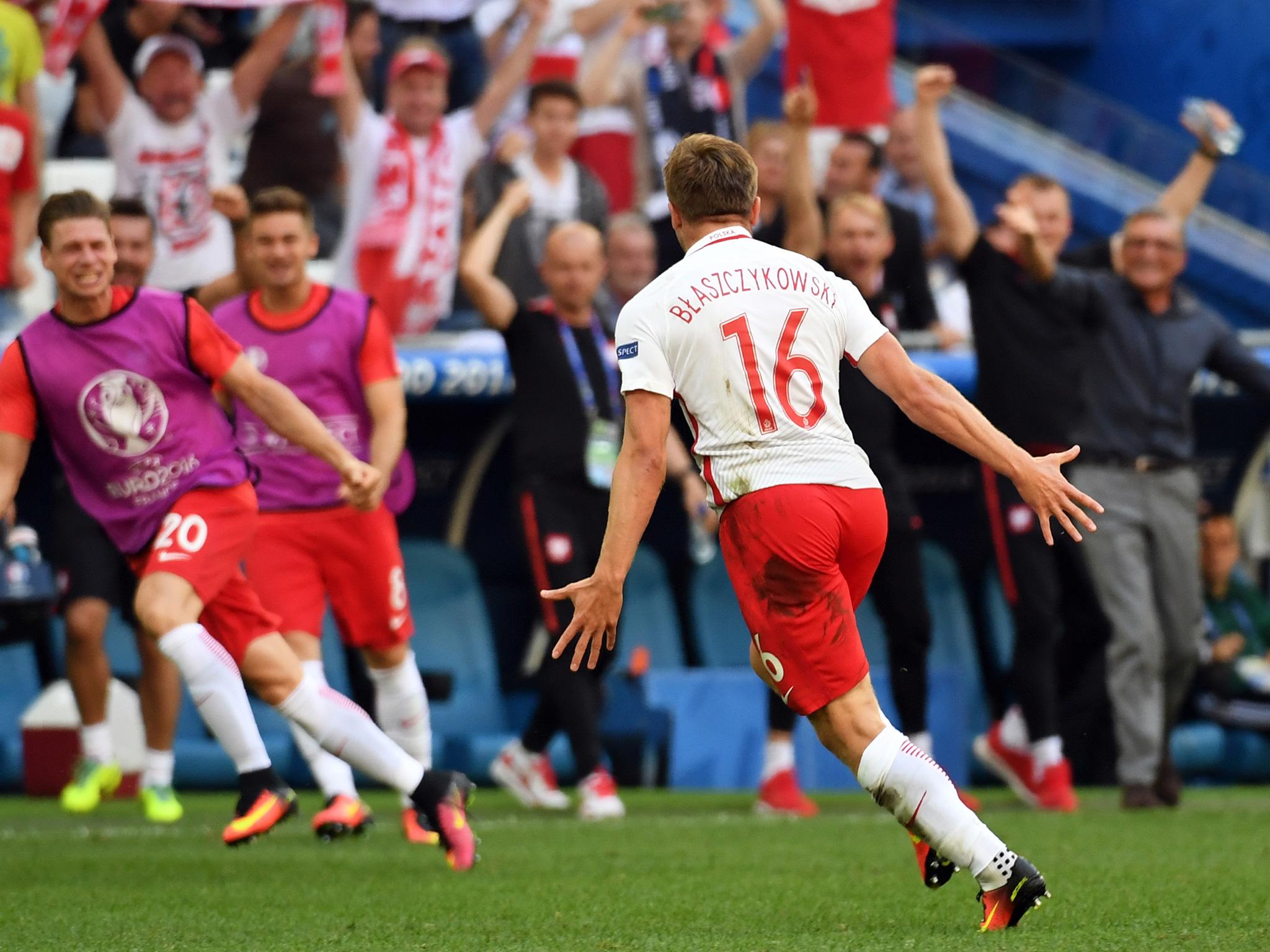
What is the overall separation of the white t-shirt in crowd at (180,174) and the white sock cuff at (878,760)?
5.72 m

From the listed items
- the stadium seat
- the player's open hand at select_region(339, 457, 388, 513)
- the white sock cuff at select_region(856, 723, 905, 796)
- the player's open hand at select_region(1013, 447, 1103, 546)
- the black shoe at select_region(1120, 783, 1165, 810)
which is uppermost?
the player's open hand at select_region(1013, 447, 1103, 546)

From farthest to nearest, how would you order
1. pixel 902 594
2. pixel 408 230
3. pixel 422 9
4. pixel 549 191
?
1. pixel 422 9
2. pixel 549 191
3. pixel 408 230
4. pixel 902 594

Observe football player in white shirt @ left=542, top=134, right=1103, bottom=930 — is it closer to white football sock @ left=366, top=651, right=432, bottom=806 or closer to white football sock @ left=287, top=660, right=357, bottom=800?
white football sock @ left=287, top=660, right=357, bottom=800

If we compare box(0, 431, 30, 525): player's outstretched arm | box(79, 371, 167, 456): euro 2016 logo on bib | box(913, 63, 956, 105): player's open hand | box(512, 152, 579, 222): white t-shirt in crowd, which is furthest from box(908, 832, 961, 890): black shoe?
box(512, 152, 579, 222): white t-shirt in crowd

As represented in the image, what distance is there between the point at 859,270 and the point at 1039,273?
2.59 ft

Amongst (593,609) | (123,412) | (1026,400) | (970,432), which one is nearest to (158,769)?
(123,412)

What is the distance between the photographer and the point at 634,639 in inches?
463

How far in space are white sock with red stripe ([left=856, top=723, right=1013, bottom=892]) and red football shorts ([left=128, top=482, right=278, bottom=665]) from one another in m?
2.39

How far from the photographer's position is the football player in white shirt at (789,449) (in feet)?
16.0

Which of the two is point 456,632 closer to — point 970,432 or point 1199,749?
point 1199,749

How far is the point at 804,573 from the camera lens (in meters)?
4.91

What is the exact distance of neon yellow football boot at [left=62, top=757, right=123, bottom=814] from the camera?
8.78 m

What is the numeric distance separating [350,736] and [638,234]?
404cm

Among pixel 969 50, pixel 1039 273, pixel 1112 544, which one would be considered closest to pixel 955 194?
pixel 1039 273
